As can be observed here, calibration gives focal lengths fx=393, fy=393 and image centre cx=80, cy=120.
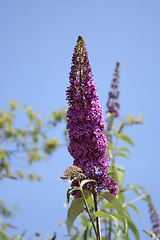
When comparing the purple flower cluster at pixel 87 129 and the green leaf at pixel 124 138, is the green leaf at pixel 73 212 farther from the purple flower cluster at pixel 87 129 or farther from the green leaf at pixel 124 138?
the green leaf at pixel 124 138

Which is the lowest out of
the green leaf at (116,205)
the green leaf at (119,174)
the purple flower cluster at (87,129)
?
the green leaf at (116,205)

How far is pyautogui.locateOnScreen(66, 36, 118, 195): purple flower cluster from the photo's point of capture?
1.58 metres

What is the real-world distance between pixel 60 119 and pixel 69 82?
8.35m

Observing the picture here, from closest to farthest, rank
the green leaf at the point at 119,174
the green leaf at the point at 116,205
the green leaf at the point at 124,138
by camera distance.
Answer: the green leaf at the point at 116,205
the green leaf at the point at 119,174
the green leaf at the point at 124,138

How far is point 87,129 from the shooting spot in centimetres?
159

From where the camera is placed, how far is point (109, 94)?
3.81 metres

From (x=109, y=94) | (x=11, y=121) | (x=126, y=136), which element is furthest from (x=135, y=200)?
(x=11, y=121)

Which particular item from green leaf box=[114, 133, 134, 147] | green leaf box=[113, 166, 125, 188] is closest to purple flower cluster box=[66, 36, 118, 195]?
green leaf box=[113, 166, 125, 188]

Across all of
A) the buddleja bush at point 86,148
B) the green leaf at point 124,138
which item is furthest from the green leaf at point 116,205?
the green leaf at point 124,138

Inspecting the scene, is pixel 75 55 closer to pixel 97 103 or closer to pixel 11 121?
pixel 97 103

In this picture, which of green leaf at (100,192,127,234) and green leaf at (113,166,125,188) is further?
green leaf at (113,166,125,188)

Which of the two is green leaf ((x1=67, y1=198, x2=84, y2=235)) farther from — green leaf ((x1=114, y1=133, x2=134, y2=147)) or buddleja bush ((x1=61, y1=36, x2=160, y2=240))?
green leaf ((x1=114, y1=133, x2=134, y2=147))

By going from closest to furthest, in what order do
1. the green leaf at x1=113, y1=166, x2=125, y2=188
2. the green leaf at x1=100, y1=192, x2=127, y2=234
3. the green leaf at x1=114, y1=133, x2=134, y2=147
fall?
the green leaf at x1=100, y1=192, x2=127, y2=234
the green leaf at x1=113, y1=166, x2=125, y2=188
the green leaf at x1=114, y1=133, x2=134, y2=147

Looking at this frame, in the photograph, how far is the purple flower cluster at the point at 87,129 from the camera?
1.58 meters
